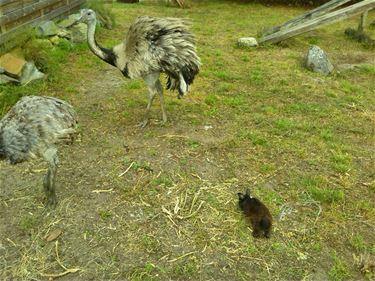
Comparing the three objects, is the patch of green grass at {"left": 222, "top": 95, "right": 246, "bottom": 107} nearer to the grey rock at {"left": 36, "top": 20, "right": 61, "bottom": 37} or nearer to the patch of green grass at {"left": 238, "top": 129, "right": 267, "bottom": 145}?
the patch of green grass at {"left": 238, "top": 129, "right": 267, "bottom": 145}

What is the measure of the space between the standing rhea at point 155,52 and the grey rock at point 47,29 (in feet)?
Result: 10.2

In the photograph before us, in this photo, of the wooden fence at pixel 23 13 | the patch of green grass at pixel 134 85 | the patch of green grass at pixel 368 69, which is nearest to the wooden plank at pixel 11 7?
the wooden fence at pixel 23 13

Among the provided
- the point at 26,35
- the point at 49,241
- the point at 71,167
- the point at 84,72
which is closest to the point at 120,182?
the point at 71,167

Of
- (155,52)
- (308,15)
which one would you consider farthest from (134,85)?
(308,15)

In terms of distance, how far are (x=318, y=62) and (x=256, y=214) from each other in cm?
471

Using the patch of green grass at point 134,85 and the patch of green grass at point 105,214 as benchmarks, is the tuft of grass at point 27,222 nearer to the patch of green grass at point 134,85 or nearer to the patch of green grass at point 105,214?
the patch of green grass at point 105,214

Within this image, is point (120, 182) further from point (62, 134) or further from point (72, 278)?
point (72, 278)

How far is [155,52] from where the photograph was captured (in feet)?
17.4

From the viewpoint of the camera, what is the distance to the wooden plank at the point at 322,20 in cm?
869

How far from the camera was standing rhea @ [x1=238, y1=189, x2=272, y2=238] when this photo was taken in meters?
3.98

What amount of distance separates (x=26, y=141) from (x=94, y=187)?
39.8 inches

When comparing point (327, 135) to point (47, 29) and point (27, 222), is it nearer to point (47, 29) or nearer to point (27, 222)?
point (27, 222)

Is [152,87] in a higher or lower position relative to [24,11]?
lower

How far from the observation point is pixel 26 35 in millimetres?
7582
